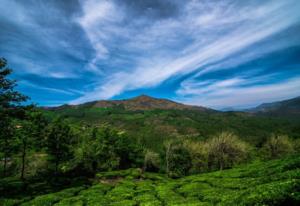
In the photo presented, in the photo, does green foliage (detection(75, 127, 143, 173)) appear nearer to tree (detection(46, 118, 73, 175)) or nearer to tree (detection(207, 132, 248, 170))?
tree (detection(46, 118, 73, 175))

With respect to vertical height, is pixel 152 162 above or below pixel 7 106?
below

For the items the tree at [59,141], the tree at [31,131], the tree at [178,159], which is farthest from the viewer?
the tree at [178,159]

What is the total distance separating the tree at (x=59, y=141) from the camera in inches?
1716

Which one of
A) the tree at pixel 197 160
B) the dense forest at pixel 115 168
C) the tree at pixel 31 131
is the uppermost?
the tree at pixel 31 131

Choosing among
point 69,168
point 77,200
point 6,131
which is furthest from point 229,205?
point 69,168

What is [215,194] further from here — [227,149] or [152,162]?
[152,162]

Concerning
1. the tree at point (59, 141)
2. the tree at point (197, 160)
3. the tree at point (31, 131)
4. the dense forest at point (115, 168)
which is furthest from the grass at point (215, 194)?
the tree at point (197, 160)

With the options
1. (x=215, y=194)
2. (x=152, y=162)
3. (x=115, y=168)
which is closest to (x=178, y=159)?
(x=152, y=162)

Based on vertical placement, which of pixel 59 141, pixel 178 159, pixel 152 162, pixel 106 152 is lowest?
pixel 152 162

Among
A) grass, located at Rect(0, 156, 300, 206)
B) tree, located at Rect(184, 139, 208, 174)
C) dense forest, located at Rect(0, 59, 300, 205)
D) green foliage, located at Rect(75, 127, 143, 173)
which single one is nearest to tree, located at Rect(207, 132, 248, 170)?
dense forest, located at Rect(0, 59, 300, 205)

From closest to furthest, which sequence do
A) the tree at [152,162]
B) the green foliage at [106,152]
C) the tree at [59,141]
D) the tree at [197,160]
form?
the tree at [59,141]
the green foliage at [106,152]
the tree at [197,160]
the tree at [152,162]

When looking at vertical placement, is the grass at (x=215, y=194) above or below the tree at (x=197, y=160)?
above

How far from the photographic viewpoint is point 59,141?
145ft

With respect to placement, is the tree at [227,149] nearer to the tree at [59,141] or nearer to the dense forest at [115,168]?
the dense forest at [115,168]
